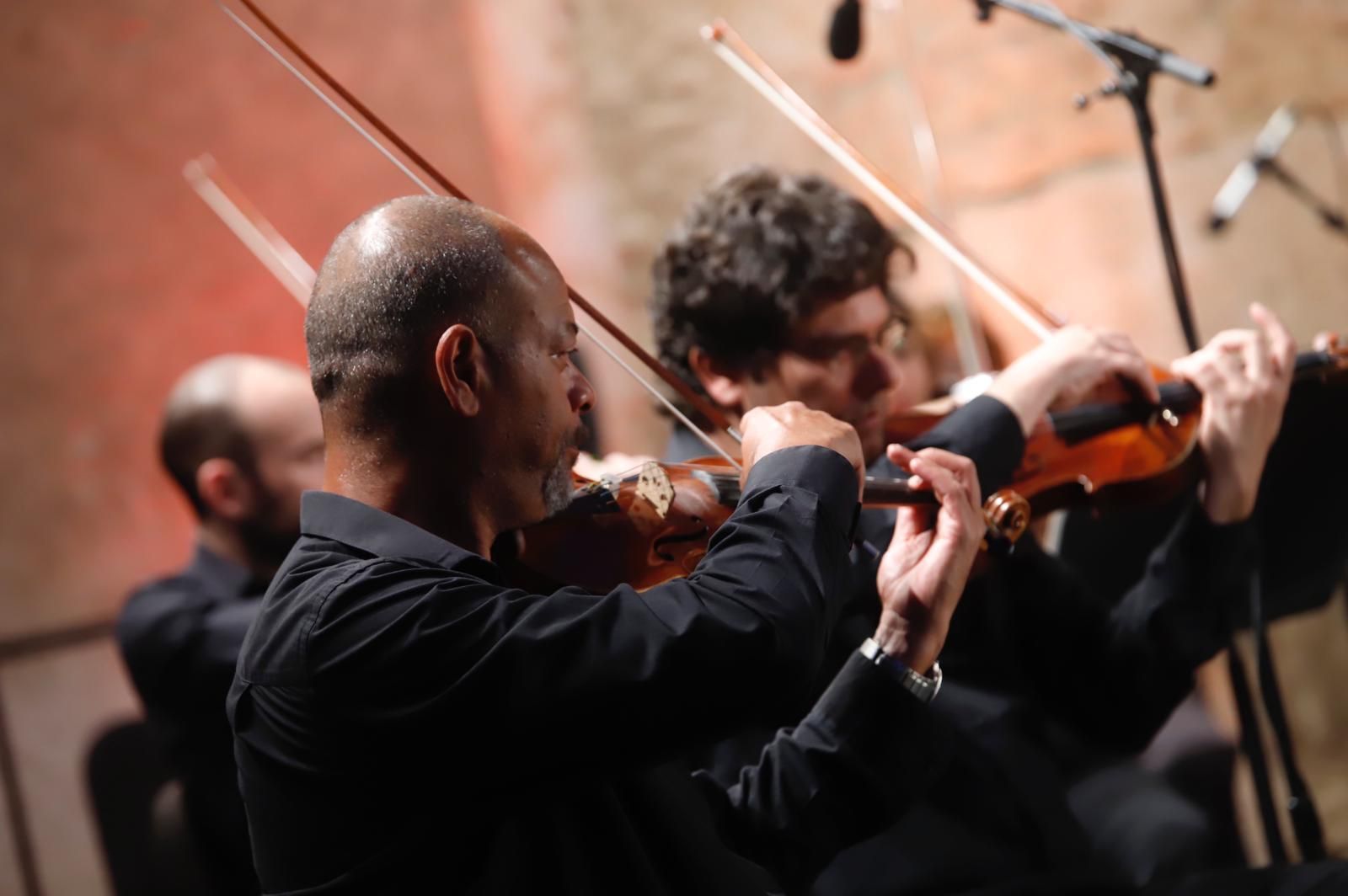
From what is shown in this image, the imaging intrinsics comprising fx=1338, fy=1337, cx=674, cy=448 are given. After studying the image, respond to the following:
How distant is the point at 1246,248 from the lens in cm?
312

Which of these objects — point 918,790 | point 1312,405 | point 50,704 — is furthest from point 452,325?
point 50,704

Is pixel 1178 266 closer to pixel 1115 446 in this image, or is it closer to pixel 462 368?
pixel 1115 446

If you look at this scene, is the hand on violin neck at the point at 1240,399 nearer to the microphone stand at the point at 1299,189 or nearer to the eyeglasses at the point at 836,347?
the eyeglasses at the point at 836,347

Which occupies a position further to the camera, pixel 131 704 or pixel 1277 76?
pixel 131 704

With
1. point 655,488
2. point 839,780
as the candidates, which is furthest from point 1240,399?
point 655,488

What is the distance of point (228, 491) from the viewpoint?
250 centimetres

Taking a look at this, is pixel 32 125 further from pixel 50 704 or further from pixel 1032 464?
pixel 1032 464

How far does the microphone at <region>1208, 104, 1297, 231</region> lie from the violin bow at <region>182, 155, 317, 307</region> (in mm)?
2215

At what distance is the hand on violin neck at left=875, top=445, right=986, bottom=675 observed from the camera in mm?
1242

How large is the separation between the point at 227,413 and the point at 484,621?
1.72 metres

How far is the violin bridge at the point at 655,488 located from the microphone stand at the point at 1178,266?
40.8 inches

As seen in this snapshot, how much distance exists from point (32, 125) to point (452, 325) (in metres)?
2.72

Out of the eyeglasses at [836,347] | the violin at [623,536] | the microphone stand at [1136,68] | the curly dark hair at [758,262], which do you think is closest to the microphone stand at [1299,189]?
the microphone stand at [1136,68]

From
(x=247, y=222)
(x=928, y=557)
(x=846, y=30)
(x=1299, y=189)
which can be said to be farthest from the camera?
(x=247, y=222)
